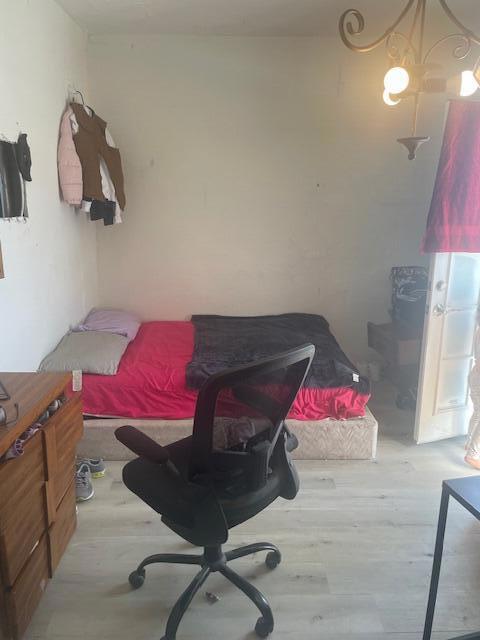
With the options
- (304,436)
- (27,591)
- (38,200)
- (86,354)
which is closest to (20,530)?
(27,591)

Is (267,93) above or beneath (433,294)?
above

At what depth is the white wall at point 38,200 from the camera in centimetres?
224

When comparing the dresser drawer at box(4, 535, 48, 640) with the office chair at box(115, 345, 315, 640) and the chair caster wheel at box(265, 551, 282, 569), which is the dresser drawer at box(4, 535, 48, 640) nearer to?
the office chair at box(115, 345, 315, 640)

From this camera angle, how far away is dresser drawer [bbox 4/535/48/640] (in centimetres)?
146

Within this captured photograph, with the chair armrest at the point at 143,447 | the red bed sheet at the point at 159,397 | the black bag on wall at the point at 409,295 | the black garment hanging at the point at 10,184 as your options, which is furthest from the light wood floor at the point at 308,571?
the black garment hanging at the point at 10,184

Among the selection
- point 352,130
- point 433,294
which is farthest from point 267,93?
point 433,294

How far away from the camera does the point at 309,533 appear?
217 centimetres

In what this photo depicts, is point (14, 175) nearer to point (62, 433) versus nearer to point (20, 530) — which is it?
point (62, 433)

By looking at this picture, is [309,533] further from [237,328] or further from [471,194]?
[471,194]

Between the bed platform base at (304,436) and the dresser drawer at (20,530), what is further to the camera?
the bed platform base at (304,436)

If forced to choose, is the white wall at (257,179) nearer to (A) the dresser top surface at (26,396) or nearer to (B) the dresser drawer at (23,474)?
(A) the dresser top surface at (26,396)

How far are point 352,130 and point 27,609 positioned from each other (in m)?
3.56

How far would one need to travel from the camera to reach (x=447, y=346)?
2.87 m

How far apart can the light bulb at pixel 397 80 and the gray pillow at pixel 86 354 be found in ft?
6.50
